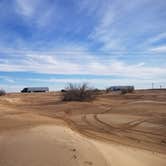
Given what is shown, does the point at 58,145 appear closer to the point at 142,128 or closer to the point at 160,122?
the point at 142,128

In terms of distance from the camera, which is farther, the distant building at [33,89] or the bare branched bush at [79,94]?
the distant building at [33,89]

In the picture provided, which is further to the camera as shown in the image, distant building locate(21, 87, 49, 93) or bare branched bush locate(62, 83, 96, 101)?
distant building locate(21, 87, 49, 93)

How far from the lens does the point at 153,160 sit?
9.41 metres

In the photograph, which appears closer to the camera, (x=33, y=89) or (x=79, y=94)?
(x=79, y=94)

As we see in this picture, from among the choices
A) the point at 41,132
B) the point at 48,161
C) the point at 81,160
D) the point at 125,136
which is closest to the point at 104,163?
the point at 81,160

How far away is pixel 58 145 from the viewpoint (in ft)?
29.2

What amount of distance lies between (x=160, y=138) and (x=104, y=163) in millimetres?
6261

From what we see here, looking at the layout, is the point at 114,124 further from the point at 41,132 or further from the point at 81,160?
the point at 81,160

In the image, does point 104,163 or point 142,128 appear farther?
point 142,128

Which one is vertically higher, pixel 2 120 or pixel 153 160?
pixel 2 120

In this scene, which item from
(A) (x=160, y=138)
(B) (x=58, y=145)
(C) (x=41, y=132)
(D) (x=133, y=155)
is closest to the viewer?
(B) (x=58, y=145)

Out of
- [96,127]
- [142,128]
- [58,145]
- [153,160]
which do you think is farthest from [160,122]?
[58,145]

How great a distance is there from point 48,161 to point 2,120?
8.48 m

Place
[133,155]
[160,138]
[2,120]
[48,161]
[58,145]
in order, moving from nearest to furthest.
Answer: [48,161]
[58,145]
[133,155]
[160,138]
[2,120]
